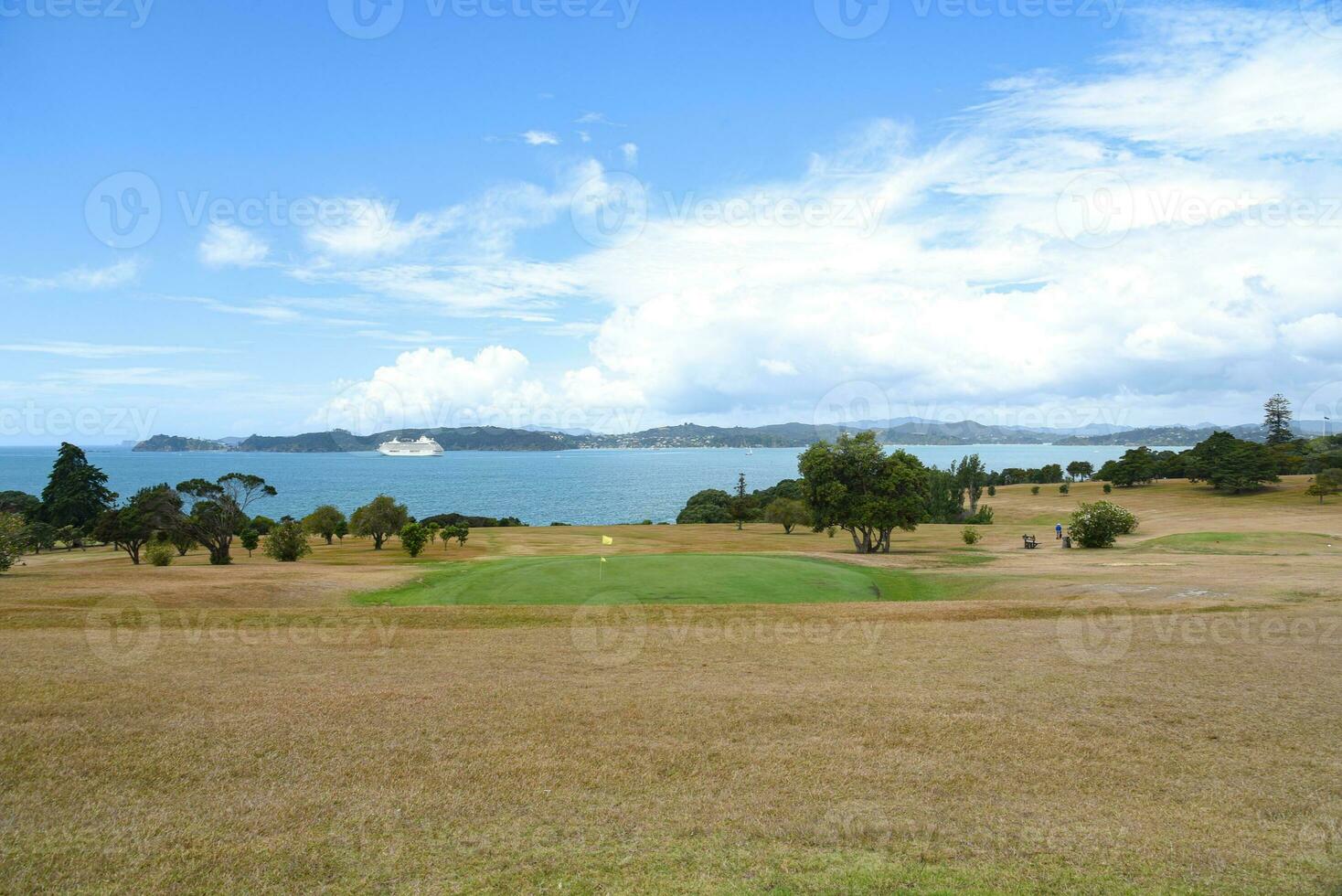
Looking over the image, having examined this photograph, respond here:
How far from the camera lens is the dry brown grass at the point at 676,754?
8383mm

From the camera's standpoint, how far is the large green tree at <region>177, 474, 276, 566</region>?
152ft

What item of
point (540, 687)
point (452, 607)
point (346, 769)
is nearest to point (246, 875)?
point (346, 769)

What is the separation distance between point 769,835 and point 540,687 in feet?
23.1

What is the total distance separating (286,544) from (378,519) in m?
12.9

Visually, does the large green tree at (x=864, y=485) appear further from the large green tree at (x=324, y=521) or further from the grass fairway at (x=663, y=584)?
the large green tree at (x=324, y=521)

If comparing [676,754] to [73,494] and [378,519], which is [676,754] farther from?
[73,494]

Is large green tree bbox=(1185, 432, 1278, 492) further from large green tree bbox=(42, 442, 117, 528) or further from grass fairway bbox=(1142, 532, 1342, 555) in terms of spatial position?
large green tree bbox=(42, 442, 117, 528)

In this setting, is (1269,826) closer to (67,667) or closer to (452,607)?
(67,667)

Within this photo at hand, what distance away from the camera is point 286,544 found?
48094 mm

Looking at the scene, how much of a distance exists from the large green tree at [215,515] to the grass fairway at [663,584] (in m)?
17.2

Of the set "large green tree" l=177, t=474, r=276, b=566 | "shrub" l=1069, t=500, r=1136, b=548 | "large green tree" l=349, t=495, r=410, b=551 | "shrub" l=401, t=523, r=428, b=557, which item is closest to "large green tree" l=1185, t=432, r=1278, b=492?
"shrub" l=1069, t=500, r=1136, b=548

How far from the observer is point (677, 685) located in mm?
15188

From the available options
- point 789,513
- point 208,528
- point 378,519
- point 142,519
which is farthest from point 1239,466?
point 142,519

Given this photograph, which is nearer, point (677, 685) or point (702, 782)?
point (702, 782)
